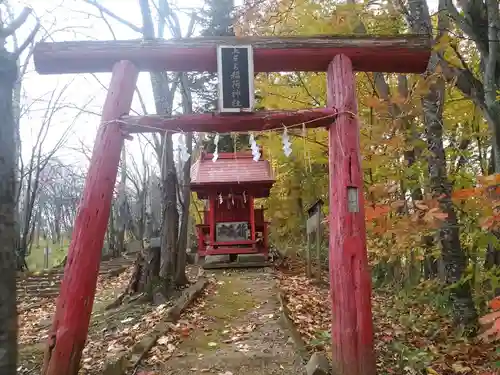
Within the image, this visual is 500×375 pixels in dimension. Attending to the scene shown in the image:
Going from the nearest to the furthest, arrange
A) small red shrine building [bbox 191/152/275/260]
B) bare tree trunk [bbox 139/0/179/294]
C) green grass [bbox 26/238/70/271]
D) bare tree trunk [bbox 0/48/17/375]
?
bare tree trunk [bbox 0/48/17/375]
bare tree trunk [bbox 139/0/179/294]
small red shrine building [bbox 191/152/275/260]
green grass [bbox 26/238/70/271]

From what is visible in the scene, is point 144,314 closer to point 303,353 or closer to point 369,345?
point 303,353

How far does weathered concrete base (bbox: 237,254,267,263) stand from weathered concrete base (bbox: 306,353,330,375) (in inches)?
378

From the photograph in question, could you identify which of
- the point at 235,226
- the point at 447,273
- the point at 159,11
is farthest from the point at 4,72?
the point at 235,226

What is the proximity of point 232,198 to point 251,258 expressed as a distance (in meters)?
2.16

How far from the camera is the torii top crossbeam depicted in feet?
16.8

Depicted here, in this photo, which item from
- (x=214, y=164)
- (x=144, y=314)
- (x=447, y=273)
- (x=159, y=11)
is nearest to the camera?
(x=447, y=273)

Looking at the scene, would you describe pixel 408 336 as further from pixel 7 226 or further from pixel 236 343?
pixel 7 226

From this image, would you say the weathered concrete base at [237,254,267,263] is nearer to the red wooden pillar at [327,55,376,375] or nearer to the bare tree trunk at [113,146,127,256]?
the red wooden pillar at [327,55,376,375]

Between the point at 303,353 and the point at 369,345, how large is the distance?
96 cm

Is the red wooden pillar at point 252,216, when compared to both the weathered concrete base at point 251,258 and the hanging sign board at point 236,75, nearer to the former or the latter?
the weathered concrete base at point 251,258

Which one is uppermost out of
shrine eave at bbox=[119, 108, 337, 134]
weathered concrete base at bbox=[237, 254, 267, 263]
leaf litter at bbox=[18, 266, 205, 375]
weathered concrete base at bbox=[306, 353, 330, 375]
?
shrine eave at bbox=[119, 108, 337, 134]

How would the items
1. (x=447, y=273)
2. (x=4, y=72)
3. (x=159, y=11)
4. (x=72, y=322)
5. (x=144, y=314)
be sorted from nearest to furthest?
→ (x=4, y=72) < (x=72, y=322) < (x=447, y=273) < (x=144, y=314) < (x=159, y=11)

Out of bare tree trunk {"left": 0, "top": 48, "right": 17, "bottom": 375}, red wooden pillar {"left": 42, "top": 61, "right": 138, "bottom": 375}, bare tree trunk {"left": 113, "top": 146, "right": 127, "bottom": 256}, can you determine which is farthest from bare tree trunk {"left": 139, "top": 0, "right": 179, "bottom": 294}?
bare tree trunk {"left": 113, "top": 146, "right": 127, "bottom": 256}

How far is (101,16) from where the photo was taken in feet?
32.9
